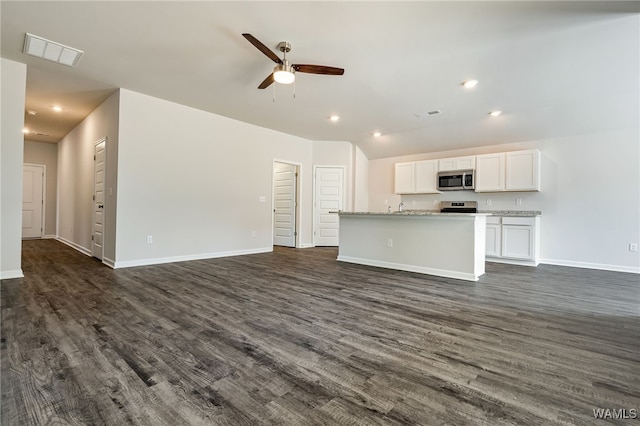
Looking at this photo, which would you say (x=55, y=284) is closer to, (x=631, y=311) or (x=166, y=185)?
(x=166, y=185)

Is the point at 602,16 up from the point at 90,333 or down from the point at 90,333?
up

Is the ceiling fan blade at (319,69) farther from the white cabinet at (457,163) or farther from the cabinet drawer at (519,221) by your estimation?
the cabinet drawer at (519,221)

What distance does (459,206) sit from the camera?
6.46 m

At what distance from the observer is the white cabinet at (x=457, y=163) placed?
20.0 feet

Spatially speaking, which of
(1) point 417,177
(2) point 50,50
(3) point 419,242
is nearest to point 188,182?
(2) point 50,50

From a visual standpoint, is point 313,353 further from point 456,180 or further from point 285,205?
point 285,205

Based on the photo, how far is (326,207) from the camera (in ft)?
24.6

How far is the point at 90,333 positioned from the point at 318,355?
5.61 ft

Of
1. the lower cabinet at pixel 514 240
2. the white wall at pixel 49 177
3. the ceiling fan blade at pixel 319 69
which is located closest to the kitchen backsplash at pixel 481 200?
the lower cabinet at pixel 514 240

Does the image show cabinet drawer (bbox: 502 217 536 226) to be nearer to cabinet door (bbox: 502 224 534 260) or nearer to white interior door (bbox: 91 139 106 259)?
cabinet door (bbox: 502 224 534 260)

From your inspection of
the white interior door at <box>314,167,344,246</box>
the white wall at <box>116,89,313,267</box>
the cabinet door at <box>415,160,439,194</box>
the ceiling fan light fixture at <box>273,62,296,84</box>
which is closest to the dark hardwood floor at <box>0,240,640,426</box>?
the white wall at <box>116,89,313,267</box>

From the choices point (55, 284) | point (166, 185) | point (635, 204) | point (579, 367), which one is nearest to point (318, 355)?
point (579, 367)

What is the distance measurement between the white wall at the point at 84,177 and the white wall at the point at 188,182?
0.23 metres

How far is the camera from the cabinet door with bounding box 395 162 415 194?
7.00 metres
